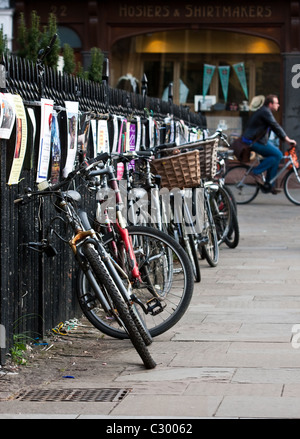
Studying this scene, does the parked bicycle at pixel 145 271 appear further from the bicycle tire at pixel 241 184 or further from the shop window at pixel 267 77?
the shop window at pixel 267 77

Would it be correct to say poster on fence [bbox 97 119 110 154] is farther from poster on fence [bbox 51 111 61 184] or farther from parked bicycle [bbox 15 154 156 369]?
parked bicycle [bbox 15 154 156 369]

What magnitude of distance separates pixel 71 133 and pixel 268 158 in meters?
9.03

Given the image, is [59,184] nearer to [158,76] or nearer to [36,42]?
[36,42]

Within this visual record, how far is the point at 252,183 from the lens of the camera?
1559cm

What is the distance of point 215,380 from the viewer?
4988mm

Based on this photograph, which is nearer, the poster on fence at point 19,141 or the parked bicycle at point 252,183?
the poster on fence at point 19,141

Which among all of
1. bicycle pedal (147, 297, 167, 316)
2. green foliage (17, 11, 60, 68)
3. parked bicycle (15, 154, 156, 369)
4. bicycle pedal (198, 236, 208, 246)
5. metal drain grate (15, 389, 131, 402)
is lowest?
metal drain grate (15, 389, 131, 402)

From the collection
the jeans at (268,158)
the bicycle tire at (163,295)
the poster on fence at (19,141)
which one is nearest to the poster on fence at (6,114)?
the poster on fence at (19,141)

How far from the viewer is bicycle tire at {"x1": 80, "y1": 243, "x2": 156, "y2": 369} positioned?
525 cm

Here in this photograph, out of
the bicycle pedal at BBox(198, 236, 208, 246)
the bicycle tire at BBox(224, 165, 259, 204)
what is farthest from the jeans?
the bicycle pedal at BBox(198, 236, 208, 246)

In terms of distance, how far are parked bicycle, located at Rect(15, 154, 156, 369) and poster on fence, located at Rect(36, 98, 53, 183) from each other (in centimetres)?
27

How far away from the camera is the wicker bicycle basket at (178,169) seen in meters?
7.76

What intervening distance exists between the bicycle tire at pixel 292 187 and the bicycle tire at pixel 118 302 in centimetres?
1010

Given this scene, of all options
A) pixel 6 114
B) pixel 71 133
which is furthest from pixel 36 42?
pixel 6 114
